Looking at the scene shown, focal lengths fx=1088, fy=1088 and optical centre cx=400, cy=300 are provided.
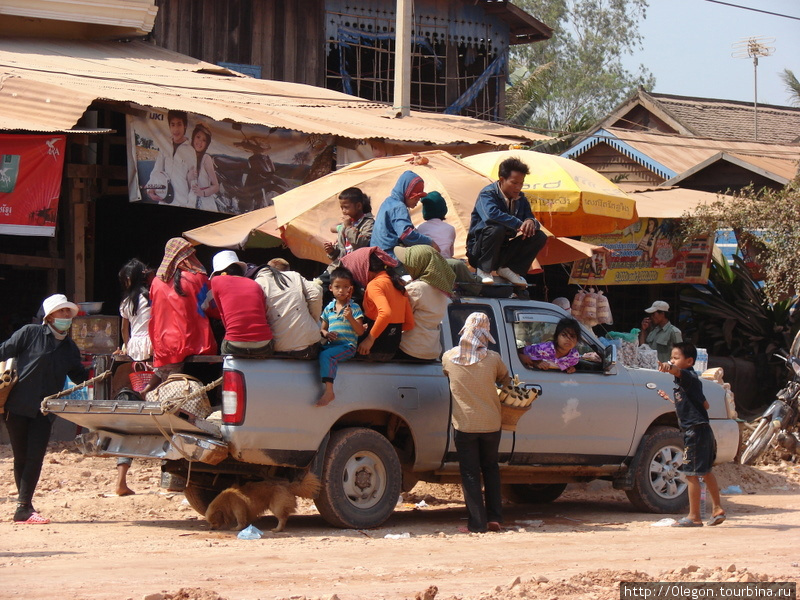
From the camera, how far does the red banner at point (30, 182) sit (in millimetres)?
11766

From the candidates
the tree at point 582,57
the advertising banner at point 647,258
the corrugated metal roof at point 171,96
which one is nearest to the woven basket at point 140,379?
the corrugated metal roof at point 171,96

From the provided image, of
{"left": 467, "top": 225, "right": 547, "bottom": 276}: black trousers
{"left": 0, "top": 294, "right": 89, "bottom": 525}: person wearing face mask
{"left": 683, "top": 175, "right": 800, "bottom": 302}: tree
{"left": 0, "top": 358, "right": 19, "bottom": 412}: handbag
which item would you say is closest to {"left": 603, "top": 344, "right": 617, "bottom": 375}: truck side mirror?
{"left": 467, "top": 225, "right": 547, "bottom": 276}: black trousers

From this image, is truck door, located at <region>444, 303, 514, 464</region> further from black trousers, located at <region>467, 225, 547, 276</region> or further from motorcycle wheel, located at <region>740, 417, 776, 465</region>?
motorcycle wheel, located at <region>740, 417, 776, 465</region>

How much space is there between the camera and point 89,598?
18.6 feet

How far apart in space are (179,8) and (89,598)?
55.9 ft

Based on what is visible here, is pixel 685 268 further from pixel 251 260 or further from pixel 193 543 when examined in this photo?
pixel 193 543

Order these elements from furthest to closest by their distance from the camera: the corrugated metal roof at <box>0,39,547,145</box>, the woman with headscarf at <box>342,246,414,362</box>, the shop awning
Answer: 1. the shop awning
2. the corrugated metal roof at <box>0,39,547,145</box>
3. the woman with headscarf at <box>342,246,414,362</box>

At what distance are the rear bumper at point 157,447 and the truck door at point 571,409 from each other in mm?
2735

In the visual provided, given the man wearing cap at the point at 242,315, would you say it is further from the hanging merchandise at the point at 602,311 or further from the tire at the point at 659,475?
the hanging merchandise at the point at 602,311

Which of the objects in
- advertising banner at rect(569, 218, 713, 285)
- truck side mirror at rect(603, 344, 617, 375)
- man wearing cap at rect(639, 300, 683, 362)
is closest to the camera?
truck side mirror at rect(603, 344, 617, 375)

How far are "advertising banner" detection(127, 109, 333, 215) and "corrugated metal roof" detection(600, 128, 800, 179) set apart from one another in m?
11.1

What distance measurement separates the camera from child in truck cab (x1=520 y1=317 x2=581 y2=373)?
30.3 ft

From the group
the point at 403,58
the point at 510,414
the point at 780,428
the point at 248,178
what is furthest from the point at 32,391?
the point at 403,58

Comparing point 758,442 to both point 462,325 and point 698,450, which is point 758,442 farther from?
point 462,325
